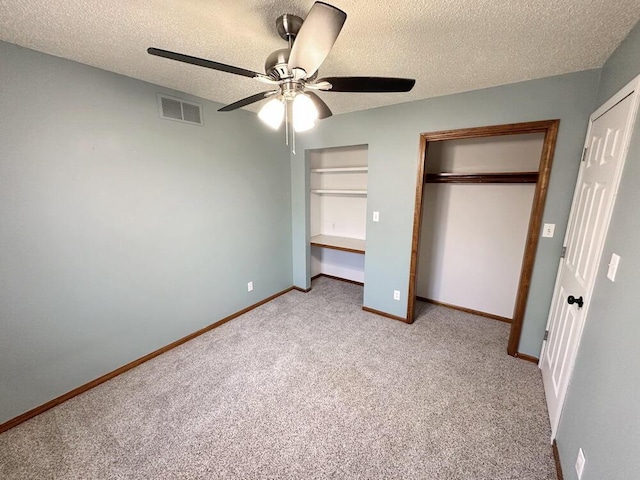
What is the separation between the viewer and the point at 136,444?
61.1 inches

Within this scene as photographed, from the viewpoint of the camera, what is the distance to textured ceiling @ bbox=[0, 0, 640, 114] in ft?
3.93

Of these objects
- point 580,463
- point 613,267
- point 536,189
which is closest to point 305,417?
point 580,463

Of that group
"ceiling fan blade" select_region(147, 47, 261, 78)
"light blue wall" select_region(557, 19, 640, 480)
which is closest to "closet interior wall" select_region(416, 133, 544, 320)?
"light blue wall" select_region(557, 19, 640, 480)

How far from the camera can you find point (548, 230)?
2076 mm

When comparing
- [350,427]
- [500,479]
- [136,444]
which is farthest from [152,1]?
[500,479]

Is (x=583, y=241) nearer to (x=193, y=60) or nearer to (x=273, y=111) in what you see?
(x=273, y=111)

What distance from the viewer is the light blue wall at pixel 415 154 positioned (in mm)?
1906

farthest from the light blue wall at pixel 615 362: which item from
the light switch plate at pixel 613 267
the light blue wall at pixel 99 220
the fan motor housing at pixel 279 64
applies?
the light blue wall at pixel 99 220

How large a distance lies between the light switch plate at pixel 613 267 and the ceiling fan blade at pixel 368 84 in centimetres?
124

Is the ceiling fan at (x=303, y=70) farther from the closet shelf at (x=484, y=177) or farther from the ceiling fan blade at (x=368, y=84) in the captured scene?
the closet shelf at (x=484, y=177)

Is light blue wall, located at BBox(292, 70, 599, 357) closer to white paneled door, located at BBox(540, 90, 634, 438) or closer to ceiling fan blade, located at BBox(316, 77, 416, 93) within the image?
white paneled door, located at BBox(540, 90, 634, 438)

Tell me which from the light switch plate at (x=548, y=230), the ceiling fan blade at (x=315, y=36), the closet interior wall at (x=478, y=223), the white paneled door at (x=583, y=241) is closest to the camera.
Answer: the ceiling fan blade at (x=315, y=36)

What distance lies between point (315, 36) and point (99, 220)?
1988 mm

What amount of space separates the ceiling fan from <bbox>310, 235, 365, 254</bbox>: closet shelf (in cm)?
198
